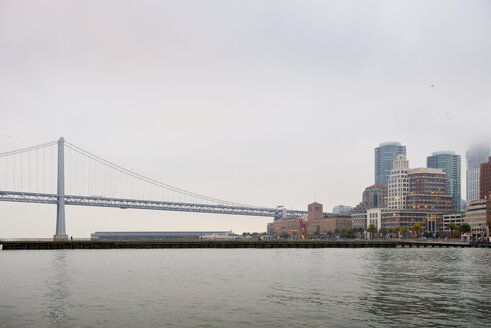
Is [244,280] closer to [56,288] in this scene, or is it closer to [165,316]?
[56,288]

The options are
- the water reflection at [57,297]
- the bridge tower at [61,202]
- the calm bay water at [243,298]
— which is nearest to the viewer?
the calm bay water at [243,298]

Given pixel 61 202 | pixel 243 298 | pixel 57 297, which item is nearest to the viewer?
pixel 243 298

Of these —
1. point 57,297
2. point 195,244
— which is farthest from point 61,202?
point 57,297

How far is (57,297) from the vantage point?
4416 cm

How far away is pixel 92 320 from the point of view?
34.3 m

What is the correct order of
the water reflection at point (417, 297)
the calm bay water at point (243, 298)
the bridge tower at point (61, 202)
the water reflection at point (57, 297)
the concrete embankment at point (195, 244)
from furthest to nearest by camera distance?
the bridge tower at point (61, 202) < the concrete embankment at point (195, 244) < the water reflection at point (57, 297) < the water reflection at point (417, 297) < the calm bay water at point (243, 298)

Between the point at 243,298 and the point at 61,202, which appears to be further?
the point at 61,202

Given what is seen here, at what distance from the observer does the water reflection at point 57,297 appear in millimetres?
34812

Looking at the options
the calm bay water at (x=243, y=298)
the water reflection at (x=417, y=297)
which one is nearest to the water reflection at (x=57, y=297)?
the calm bay water at (x=243, y=298)

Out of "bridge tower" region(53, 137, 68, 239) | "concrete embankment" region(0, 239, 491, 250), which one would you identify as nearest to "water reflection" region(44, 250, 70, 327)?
"concrete embankment" region(0, 239, 491, 250)

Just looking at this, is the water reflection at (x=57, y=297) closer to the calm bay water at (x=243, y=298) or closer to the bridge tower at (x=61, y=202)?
the calm bay water at (x=243, y=298)

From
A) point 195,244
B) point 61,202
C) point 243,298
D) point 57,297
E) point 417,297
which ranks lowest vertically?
point 195,244

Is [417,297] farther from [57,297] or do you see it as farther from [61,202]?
[61,202]

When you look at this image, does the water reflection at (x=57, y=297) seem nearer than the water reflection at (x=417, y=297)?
No
